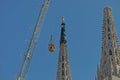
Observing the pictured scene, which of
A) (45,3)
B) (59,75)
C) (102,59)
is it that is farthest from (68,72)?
(45,3)

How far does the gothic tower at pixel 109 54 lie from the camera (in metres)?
119

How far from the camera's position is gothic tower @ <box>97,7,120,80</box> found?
11925 centimetres

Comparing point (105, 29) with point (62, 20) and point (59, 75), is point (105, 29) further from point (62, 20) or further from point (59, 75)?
point (62, 20)

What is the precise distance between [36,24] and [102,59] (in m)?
30.1

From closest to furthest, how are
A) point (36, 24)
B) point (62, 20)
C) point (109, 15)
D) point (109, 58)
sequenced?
point (36, 24)
point (109, 58)
point (109, 15)
point (62, 20)

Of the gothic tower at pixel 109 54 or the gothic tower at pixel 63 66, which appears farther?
the gothic tower at pixel 63 66

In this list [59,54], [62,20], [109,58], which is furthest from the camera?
[62,20]

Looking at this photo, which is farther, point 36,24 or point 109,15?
point 109,15

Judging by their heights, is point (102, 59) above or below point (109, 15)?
below

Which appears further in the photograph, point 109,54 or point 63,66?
point 63,66

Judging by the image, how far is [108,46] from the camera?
124 m

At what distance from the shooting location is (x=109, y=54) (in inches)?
4825

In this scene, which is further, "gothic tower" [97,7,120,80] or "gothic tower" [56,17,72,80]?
"gothic tower" [56,17,72,80]

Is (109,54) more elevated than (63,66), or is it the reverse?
(109,54)
